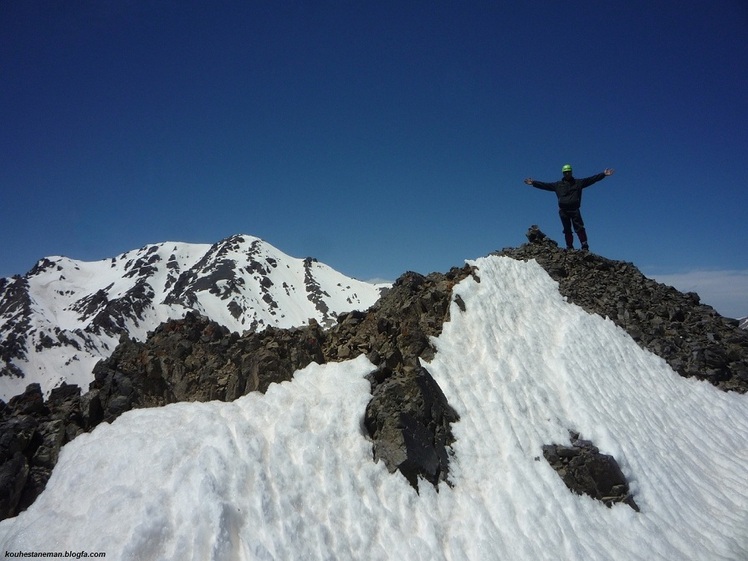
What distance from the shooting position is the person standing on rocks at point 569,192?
2442 centimetres

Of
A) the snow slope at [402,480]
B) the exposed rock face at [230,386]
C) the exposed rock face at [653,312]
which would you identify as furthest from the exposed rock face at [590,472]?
the exposed rock face at [653,312]

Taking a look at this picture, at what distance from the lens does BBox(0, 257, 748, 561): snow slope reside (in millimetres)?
7930

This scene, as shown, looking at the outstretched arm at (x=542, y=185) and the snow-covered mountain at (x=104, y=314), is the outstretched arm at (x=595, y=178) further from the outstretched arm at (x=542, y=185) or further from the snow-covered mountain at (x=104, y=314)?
the snow-covered mountain at (x=104, y=314)

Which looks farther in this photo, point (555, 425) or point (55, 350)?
point (55, 350)

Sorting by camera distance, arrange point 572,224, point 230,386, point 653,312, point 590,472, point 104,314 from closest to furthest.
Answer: point 590,472, point 230,386, point 653,312, point 572,224, point 104,314

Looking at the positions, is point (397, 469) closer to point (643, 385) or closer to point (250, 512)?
point (250, 512)

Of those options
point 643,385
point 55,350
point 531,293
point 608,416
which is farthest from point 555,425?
point 55,350

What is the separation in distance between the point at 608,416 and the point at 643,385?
422 cm

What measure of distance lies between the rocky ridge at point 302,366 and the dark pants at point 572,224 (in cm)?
916

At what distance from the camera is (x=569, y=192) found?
24.6 m

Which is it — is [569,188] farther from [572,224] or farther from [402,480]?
[402,480]

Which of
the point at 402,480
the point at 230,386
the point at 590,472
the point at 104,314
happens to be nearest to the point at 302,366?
the point at 230,386

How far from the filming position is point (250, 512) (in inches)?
325

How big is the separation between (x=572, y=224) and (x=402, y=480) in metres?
21.8
